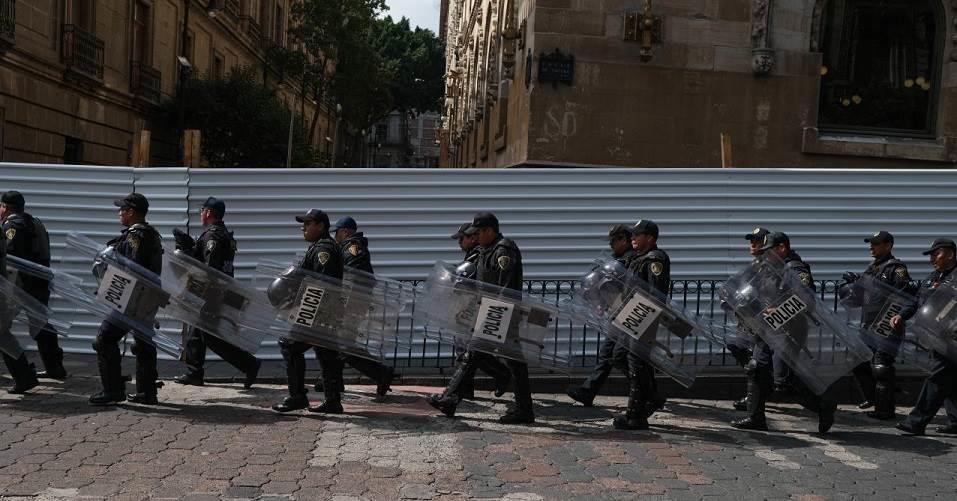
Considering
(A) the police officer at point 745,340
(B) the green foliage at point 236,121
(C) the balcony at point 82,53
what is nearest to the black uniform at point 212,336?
(A) the police officer at point 745,340

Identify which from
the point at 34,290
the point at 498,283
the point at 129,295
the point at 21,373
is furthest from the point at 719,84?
the point at 21,373

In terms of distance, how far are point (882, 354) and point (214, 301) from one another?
6226 millimetres

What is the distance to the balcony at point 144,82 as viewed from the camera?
27.3 m

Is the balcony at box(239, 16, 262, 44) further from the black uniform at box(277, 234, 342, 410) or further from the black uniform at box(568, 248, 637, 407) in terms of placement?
the black uniform at box(568, 248, 637, 407)

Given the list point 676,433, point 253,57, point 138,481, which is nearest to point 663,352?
point 676,433

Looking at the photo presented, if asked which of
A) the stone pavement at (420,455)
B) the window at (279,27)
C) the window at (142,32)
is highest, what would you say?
the window at (279,27)

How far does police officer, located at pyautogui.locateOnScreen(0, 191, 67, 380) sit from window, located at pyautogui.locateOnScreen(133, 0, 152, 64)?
64.6 feet

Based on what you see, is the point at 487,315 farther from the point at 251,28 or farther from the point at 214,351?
the point at 251,28

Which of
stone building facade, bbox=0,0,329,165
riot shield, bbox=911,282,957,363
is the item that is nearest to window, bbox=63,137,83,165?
stone building facade, bbox=0,0,329,165

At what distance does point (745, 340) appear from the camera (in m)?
8.85

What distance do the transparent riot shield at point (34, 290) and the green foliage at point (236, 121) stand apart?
21.6m

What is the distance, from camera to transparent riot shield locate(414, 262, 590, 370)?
325 inches

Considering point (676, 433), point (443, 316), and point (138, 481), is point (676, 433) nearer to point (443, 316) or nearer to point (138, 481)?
point (443, 316)

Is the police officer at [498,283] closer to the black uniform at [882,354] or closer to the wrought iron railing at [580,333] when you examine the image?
the wrought iron railing at [580,333]
